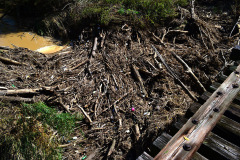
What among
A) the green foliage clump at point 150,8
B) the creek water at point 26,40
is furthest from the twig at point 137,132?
the creek water at point 26,40

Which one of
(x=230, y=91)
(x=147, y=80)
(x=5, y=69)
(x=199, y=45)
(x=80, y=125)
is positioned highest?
(x=230, y=91)

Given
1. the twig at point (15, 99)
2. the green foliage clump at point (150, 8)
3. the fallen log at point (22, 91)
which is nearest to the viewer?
the twig at point (15, 99)

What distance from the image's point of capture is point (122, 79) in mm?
5148

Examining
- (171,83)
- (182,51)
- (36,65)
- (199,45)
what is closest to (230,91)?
(171,83)

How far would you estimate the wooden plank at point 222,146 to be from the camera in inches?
60.4

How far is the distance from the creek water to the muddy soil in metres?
1.13

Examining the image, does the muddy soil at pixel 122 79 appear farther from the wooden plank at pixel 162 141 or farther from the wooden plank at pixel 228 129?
the wooden plank at pixel 162 141

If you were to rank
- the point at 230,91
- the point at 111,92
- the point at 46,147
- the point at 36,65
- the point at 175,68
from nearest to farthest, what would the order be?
the point at 230,91 < the point at 46,147 < the point at 111,92 < the point at 175,68 < the point at 36,65

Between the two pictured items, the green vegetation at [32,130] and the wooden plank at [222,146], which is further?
the green vegetation at [32,130]

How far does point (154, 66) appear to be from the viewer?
17.4ft

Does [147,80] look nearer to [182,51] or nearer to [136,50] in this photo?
[136,50]

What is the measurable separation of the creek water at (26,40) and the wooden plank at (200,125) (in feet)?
20.3

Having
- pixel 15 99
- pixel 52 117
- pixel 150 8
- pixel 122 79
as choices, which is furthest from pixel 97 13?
pixel 52 117

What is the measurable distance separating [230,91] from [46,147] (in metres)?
3.25
